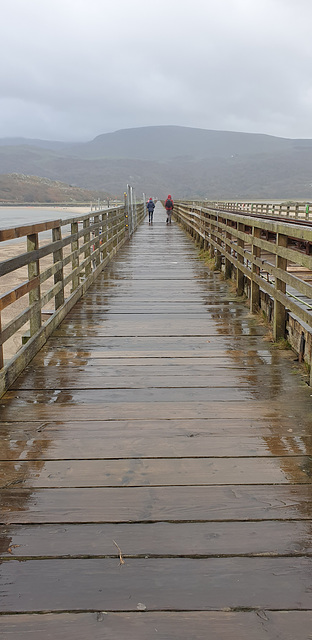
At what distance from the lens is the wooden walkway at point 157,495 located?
2207 millimetres

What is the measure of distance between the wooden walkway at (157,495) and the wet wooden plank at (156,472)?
0.03 ft

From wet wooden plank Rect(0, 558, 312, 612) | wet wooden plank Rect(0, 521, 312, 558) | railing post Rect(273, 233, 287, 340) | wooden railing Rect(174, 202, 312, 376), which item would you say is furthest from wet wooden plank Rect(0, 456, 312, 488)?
railing post Rect(273, 233, 287, 340)

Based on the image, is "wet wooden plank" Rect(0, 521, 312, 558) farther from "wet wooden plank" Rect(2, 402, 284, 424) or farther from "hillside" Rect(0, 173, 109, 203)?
"hillside" Rect(0, 173, 109, 203)

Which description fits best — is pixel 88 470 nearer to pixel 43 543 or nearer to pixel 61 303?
pixel 43 543

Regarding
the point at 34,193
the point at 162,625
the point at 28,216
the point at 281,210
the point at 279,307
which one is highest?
the point at 34,193

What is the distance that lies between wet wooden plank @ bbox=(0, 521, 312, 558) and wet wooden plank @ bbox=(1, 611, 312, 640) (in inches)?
13.6

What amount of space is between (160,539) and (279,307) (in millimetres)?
3731

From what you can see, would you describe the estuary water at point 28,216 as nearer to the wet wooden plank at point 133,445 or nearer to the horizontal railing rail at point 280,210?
the horizontal railing rail at point 280,210

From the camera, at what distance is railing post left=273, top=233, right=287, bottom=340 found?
19.4 feet

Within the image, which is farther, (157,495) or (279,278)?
(279,278)

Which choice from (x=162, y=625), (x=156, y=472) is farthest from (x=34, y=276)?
(x=162, y=625)

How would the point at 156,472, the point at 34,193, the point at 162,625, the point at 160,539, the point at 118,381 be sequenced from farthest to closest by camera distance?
the point at 34,193 < the point at 118,381 < the point at 156,472 < the point at 160,539 < the point at 162,625

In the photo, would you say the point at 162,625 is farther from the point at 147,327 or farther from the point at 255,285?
the point at 255,285

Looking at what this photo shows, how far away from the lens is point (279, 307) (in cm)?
603
